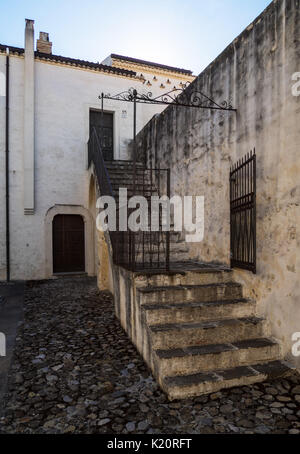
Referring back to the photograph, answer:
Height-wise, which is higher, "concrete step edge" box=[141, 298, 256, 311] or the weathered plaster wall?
the weathered plaster wall

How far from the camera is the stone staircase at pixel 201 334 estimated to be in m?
2.85

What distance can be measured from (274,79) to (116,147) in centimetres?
825

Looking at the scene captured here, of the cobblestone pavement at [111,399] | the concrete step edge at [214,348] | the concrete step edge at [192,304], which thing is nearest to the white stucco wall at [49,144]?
the cobblestone pavement at [111,399]

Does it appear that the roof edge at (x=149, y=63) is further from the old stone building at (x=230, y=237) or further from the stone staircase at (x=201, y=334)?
the stone staircase at (x=201, y=334)

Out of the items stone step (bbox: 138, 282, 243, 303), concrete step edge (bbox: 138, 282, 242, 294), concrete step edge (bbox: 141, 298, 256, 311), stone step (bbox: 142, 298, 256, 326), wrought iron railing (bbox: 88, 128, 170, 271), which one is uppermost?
wrought iron railing (bbox: 88, 128, 170, 271)

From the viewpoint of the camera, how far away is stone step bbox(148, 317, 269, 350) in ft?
10.2

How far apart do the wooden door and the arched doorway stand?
271 cm

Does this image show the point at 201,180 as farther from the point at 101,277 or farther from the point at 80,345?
the point at 101,277

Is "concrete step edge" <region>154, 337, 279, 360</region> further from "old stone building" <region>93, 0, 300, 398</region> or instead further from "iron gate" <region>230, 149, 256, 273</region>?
"iron gate" <region>230, 149, 256, 273</region>

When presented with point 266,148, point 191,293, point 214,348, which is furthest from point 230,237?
point 214,348

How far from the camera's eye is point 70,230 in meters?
10.5

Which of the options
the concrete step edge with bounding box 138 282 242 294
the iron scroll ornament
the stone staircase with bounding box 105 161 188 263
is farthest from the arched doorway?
the concrete step edge with bounding box 138 282 242 294

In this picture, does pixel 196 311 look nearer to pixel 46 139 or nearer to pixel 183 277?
pixel 183 277

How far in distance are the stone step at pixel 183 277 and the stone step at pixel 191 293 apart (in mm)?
105
